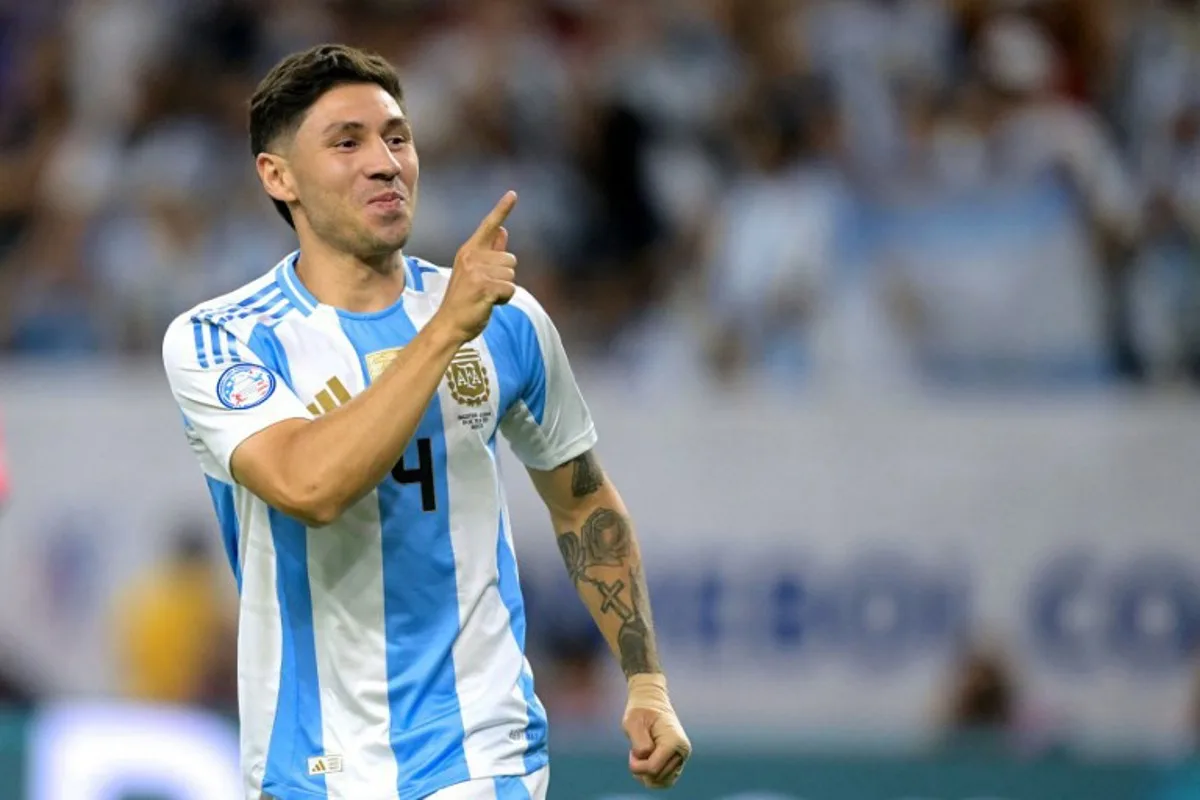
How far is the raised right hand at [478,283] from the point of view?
12.0 ft

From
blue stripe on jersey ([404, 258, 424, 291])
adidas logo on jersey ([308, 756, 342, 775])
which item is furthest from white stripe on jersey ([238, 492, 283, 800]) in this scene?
blue stripe on jersey ([404, 258, 424, 291])

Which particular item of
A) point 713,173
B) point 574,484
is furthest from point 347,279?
point 713,173

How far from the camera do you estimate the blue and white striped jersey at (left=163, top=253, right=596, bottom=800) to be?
394cm

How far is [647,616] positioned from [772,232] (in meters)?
5.13

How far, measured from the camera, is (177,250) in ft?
32.0

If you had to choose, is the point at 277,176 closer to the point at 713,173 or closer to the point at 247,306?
the point at 247,306

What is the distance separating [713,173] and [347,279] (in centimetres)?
574

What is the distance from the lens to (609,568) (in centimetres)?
441

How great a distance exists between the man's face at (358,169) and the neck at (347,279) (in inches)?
1.4

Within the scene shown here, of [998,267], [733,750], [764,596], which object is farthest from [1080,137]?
[733,750]

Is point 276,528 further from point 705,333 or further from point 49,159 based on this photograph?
point 49,159

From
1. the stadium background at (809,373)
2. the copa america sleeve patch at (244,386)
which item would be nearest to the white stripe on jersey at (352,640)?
the copa america sleeve patch at (244,386)

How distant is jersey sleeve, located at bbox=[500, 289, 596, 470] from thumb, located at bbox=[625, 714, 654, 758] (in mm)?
602

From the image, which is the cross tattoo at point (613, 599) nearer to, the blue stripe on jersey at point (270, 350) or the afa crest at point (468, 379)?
the afa crest at point (468, 379)
